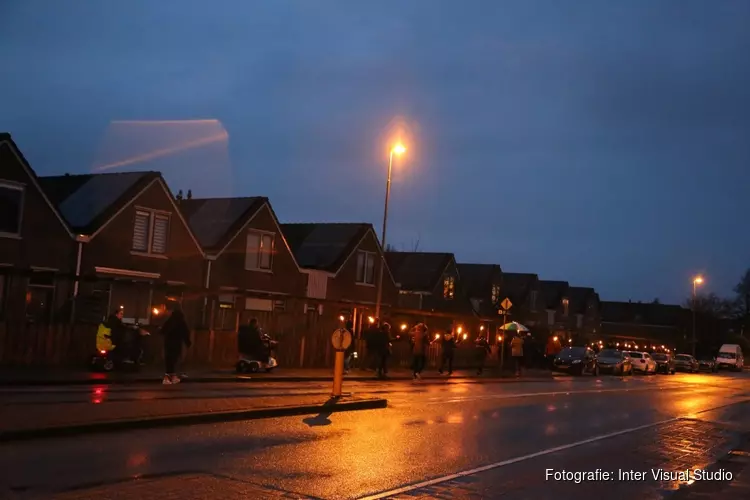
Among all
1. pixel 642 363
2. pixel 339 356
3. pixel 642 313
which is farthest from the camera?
pixel 642 313

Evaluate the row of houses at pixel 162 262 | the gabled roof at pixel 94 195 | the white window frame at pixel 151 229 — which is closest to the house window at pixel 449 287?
the row of houses at pixel 162 262

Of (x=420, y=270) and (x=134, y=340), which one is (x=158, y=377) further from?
(x=420, y=270)

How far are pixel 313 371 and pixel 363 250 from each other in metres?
18.0

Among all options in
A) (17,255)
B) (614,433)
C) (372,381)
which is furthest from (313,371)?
(614,433)

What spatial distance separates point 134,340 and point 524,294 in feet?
176

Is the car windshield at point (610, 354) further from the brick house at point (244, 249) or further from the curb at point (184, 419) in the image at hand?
the curb at point (184, 419)

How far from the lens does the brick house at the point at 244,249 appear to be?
36.9m

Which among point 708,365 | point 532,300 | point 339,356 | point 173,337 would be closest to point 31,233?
point 173,337

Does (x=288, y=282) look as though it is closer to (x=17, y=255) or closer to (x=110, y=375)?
(x=17, y=255)

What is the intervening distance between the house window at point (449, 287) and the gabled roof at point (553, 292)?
20886 millimetres

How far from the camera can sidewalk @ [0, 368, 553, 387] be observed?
18.9m

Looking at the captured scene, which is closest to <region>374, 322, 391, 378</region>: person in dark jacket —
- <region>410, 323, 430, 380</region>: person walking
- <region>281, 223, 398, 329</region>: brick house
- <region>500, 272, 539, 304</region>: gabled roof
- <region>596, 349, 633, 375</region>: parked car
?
<region>410, 323, 430, 380</region>: person walking

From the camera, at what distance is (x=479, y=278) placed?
6731 centimetres

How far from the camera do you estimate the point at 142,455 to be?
10070mm
